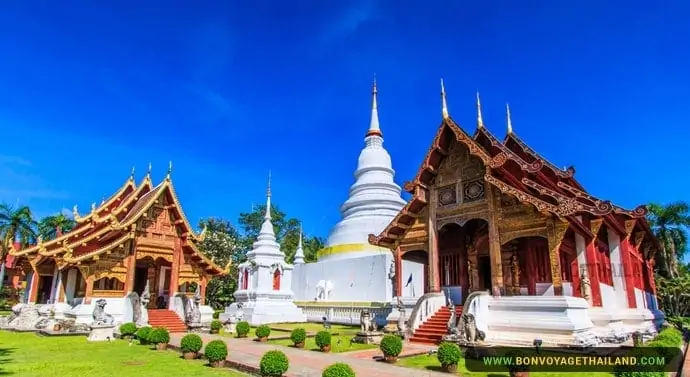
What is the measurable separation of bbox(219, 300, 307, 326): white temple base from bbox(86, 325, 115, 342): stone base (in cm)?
906

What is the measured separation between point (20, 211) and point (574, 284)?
42.0 metres

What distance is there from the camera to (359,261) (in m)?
29.0

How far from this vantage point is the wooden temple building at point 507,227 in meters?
13.3

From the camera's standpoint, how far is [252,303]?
25125 millimetres

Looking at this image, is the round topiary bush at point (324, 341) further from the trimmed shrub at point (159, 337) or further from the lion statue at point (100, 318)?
the lion statue at point (100, 318)

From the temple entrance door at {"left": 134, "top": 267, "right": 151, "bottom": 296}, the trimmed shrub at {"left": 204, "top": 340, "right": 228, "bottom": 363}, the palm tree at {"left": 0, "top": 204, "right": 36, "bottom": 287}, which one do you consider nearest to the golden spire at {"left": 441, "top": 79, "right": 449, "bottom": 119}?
the trimmed shrub at {"left": 204, "top": 340, "right": 228, "bottom": 363}

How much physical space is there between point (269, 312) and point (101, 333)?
10857 mm

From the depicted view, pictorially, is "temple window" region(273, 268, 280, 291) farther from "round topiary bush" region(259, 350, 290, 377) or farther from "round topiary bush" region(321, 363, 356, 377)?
"round topiary bush" region(321, 363, 356, 377)

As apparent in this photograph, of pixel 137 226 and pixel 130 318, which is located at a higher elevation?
pixel 137 226

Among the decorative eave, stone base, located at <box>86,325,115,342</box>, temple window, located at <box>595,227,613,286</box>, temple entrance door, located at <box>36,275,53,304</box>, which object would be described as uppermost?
the decorative eave

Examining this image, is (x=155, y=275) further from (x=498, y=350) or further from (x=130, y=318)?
(x=498, y=350)

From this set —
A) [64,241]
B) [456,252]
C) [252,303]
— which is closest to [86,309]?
[64,241]

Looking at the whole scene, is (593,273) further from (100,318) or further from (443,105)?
(100,318)

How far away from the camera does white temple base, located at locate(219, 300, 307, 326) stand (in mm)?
24438
